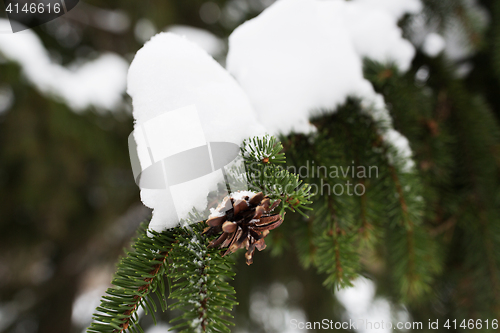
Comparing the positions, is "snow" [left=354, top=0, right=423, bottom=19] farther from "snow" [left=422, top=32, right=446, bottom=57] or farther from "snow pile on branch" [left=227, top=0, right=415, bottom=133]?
"snow pile on branch" [left=227, top=0, right=415, bottom=133]

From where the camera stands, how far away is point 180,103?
370mm

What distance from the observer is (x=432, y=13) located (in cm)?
Result: 84

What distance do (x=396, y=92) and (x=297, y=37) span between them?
0.98ft

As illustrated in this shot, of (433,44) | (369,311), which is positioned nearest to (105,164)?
(433,44)

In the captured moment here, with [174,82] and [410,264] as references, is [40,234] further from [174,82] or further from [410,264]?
[410,264]

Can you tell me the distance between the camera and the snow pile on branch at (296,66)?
19.9 inches

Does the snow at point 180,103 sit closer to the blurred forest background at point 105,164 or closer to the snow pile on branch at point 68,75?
the blurred forest background at point 105,164

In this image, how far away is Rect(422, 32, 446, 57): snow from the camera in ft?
2.64

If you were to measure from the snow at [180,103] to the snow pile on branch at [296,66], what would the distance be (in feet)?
0.35

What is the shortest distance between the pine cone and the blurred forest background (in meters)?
0.75

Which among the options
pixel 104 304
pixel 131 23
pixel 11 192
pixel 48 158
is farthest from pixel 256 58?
Result: pixel 11 192

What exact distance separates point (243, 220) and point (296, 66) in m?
0.35

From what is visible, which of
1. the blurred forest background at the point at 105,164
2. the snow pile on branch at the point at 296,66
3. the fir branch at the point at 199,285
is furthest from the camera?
the blurred forest background at the point at 105,164

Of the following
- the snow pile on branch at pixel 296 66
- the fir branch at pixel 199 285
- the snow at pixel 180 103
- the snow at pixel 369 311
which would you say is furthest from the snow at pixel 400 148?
the snow at pixel 369 311
